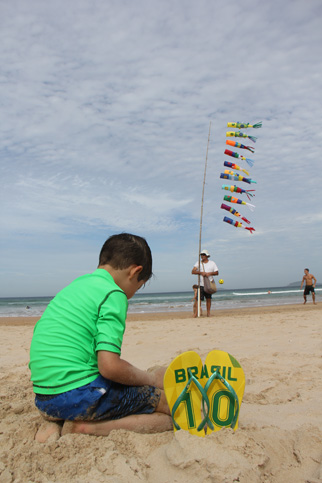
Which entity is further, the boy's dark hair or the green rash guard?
the boy's dark hair

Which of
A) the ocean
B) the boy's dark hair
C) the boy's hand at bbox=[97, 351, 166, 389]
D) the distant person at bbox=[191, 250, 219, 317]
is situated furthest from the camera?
the ocean

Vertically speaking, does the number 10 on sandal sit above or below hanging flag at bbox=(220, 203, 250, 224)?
below

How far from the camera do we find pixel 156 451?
158 centimetres

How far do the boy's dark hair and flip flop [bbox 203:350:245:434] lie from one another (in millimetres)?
595

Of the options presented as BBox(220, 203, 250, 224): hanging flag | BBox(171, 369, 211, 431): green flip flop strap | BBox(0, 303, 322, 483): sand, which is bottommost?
BBox(0, 303, 322, 483): sand

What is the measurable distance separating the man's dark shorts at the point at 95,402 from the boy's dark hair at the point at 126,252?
559mm

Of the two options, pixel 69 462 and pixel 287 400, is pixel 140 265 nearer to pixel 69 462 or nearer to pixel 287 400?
pixel 69 462

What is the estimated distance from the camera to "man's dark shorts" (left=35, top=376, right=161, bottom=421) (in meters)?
1.61

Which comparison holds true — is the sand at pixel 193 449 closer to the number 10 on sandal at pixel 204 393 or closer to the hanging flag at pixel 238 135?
the number 10 on sandal at pixel 204 393

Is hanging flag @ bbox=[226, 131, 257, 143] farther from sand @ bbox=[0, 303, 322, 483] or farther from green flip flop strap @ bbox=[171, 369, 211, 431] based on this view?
green flip flop strap @ bbox=[171, 369, 211, 431]

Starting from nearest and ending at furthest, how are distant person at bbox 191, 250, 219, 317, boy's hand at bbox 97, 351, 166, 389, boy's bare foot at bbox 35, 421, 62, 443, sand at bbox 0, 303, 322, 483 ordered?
sand at bbox 0, 303, 322, 483 → boy's hand at bbox 97, 351, 166, 389 → boy's bare foot at bbox 35, 421, 62, 443 → distant person at bbox 191, 250, 219, 317

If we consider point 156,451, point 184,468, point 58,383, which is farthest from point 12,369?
point 184,468

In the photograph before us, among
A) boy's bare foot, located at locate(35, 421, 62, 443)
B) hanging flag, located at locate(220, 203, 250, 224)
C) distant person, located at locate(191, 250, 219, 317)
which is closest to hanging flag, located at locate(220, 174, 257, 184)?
hanging flag, located at locate(220, 203, 250, 224)

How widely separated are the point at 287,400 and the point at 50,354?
4.98 ft
